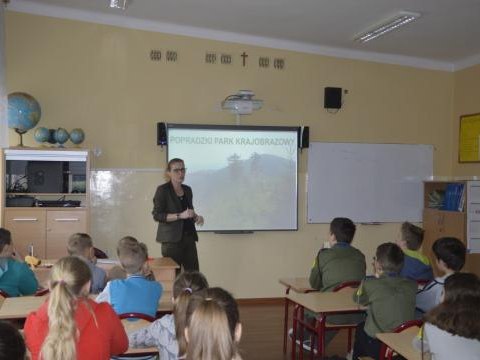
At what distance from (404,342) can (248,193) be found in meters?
3.92

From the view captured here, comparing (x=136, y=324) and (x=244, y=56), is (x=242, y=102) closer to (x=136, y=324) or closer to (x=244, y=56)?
(x=244, y=56)

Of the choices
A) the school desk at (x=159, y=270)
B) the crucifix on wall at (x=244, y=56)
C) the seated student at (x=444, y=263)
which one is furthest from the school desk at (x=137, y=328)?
the crucifix on wall at (x=244, y=56)

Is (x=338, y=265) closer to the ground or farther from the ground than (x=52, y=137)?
closer to the ground

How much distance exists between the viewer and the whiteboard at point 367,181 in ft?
22.1

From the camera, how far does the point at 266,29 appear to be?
6102mm

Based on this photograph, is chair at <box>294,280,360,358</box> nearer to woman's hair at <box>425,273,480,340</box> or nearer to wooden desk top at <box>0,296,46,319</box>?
woman's hair at <box>425,273,480,340</box>

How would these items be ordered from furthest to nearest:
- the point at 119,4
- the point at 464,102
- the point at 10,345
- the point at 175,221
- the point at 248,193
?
1. the point at 464,102
2. the point at 248,193
3. the point at 119,4
4. the point at 175,221
5. the point at 10,345

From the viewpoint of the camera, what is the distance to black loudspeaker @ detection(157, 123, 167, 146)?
6137 mm

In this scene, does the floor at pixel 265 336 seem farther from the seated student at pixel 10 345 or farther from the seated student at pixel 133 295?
the seated student at pixel 10 345

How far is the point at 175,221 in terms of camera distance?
191 inches

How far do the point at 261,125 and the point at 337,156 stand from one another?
1.10 meters

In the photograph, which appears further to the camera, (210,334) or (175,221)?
(175,221)

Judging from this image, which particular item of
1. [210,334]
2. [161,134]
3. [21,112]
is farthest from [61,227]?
[210,334]

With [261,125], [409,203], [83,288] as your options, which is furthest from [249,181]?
[83,288]
